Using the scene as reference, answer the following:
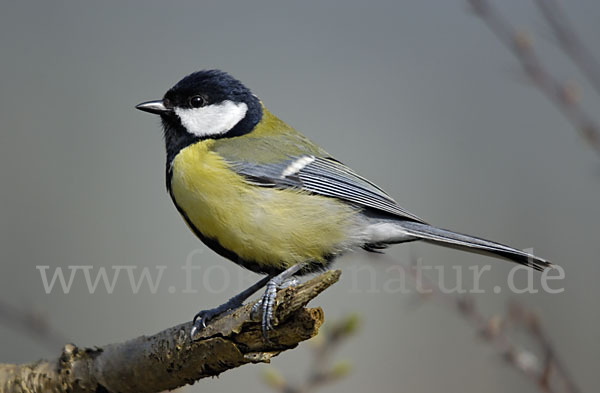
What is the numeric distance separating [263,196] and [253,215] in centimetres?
8

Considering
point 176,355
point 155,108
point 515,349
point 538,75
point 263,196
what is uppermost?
point 538,75

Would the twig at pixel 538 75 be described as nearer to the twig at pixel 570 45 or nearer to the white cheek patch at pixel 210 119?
the twig at pixel 570 45

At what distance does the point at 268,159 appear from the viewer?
2.21 m

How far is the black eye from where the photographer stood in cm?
231

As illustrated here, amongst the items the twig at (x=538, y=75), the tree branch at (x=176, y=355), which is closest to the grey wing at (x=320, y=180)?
the tree branch at (x=176, y=355)

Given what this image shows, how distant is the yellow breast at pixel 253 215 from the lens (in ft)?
6.59

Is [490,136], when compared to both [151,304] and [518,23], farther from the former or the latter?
[151,304]

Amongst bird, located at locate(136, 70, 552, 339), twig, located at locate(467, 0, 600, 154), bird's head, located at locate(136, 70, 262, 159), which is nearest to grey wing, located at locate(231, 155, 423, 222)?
bird, located at locate(136, 70, 552, 339)

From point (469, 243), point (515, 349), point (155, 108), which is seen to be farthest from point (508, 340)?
point (155, 108)

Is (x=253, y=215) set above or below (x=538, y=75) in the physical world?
below

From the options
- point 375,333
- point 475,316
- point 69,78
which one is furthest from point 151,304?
point 475,316

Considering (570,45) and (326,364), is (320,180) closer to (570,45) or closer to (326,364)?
(326,364)

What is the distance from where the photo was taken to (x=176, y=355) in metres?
1.88

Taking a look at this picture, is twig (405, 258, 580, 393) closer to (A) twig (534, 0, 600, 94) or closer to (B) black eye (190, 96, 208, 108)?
(A) twig (534, 0, 600, 94)
